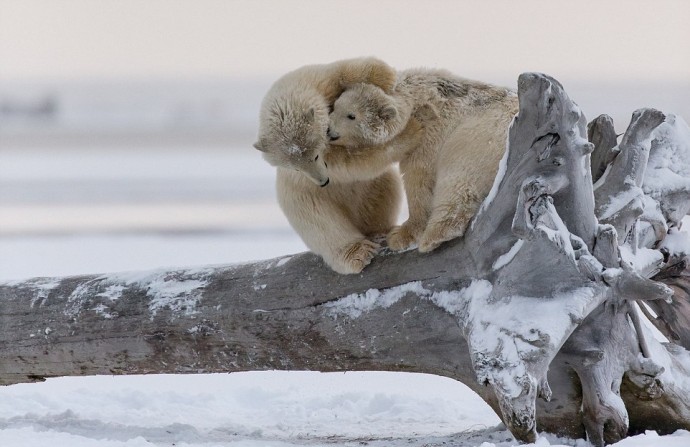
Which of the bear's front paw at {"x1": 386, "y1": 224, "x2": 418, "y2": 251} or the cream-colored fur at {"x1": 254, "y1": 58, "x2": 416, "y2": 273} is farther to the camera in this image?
the bear's front paw at {"x1": 386, "y1": 224, "x2": 418, "y2": 251}

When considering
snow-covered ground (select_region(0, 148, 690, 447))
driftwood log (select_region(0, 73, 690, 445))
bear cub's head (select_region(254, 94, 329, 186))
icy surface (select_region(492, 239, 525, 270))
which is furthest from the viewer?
snow-covered ground (select_region(0, 148, 690, 447))

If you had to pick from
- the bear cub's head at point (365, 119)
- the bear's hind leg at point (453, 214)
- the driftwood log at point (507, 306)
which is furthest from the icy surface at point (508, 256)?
the bear cub's head at point (365, 119)

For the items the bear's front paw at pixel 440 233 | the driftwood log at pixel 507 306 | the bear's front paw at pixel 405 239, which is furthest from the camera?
the bear's front paw at pixel 405 239

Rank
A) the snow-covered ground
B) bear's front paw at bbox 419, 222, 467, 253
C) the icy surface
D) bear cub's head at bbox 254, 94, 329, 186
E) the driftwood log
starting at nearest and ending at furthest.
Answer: the driftwood log < the icy surface < bear's front paw at bbox 419, 222, 467, 253 < bear cub's head at bbox 254, 94, 329, 186 < the snow-covered ground

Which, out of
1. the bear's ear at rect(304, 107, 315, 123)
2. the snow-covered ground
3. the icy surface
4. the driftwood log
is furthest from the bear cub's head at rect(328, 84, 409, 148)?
the snow-covered ground

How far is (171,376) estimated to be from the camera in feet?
21.5

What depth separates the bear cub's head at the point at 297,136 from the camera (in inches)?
174

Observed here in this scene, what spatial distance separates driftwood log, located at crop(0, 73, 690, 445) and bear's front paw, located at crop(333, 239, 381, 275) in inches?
2.2

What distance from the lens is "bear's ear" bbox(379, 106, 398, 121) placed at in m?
4.50

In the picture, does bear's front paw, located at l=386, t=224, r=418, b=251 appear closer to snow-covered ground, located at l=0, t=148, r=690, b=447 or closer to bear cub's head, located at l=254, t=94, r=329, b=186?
bear cub's head, located at l=254, t=94, r=329, b=186

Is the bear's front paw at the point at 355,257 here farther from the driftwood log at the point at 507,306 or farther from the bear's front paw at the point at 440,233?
the bear's front paw at the point at 440,233

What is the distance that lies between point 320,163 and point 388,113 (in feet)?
1.41

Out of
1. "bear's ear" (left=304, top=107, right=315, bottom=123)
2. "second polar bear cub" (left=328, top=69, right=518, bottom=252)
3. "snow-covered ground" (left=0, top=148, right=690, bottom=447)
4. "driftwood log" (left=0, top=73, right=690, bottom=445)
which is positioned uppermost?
"bear's ear" (left=304, top=107, right=315, bottom=123)

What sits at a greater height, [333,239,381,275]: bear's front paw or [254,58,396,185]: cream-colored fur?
A: [254,58,396,185]: cream-colored fur
